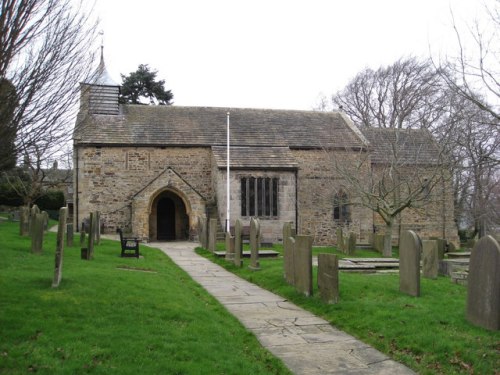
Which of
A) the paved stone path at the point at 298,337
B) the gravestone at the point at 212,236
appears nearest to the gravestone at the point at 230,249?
the gravestone at the point at 212,236

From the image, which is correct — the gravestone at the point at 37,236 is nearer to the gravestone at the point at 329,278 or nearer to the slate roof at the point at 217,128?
the gravestone at the point at 329,278

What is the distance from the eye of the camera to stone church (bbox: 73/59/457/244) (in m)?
25.1

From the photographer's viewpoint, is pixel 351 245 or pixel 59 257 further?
pixel 351 245

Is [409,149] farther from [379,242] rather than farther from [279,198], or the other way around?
[279,198]

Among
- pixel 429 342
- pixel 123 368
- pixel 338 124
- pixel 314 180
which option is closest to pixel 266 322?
pixel 429 342

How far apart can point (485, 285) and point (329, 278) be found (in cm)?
282

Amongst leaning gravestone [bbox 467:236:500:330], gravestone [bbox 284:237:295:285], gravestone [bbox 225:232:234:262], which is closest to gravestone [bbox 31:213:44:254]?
gravestone [bbox 225:232:234:262]

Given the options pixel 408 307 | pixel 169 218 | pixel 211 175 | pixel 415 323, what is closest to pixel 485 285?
pixel 415 323

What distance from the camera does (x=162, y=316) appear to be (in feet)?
23.0

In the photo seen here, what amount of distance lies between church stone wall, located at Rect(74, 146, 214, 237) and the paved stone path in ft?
50.7

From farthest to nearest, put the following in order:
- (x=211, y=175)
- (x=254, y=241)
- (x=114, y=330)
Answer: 1. (x=211, y=175)
2. (x=254, y=241)
3. (x=114, y=330)

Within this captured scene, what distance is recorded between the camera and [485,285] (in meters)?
6.43

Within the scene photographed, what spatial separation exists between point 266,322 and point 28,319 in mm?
3407

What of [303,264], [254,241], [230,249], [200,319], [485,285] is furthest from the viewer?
[230,249]
